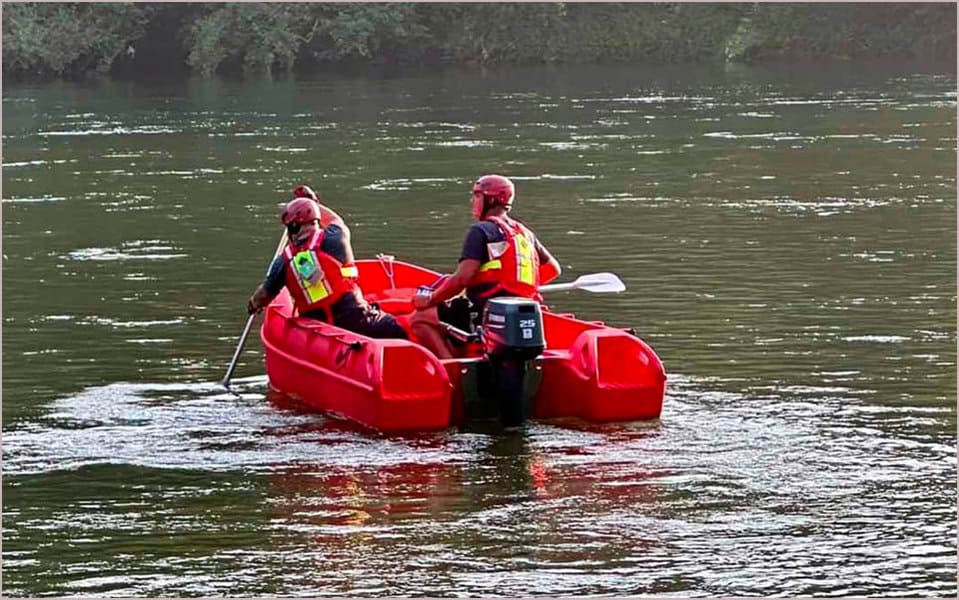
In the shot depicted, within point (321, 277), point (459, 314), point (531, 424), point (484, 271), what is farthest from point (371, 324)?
point (531, 424)

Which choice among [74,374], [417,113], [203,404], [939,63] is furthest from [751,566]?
[939,63]

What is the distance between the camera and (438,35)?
62625 mm

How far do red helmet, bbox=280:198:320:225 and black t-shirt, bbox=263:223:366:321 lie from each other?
0.37 ft

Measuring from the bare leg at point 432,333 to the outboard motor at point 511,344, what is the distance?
0.53m

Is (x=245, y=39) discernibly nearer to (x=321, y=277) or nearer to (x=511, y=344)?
(x=321, y=277)

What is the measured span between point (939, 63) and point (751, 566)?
47179mm

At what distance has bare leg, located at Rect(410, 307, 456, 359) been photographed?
11.4m

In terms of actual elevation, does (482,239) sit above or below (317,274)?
above

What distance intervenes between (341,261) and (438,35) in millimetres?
51516

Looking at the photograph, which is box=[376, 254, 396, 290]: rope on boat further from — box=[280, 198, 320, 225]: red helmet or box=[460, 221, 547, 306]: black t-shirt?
box=[460, 221, 547, 306]: black t-shirt

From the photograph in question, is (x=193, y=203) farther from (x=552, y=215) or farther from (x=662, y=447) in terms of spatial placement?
(x=662, y=447)

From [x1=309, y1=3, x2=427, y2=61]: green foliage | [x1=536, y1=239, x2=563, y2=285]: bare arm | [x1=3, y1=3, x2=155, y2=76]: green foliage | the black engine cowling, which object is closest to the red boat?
the black engine cowling

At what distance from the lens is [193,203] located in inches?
957

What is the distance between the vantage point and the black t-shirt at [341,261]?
11641 millimetres
